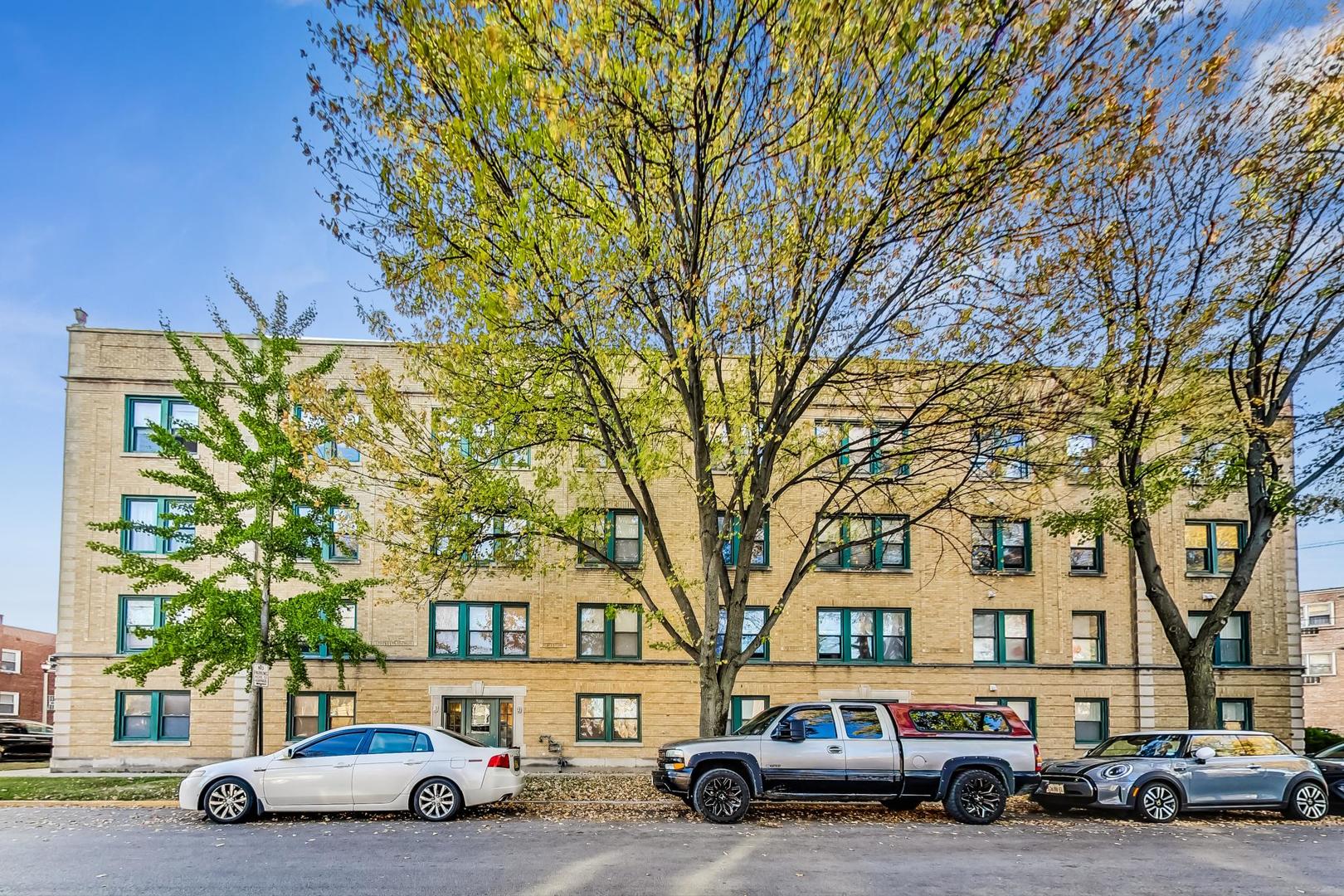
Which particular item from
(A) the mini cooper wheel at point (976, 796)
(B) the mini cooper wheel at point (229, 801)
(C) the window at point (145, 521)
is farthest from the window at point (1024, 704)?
(C) the window at point (145, 521)

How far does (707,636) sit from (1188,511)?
52.3 feet

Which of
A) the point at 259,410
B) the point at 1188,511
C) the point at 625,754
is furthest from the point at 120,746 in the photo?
the point at 1188,511

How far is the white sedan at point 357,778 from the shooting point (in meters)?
12.6

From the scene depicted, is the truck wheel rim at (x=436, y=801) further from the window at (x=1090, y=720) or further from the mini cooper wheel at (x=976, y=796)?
the window at (x=1090, y=720)

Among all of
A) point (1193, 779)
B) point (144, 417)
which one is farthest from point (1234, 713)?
point (144, 417)

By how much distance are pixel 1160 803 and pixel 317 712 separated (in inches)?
731

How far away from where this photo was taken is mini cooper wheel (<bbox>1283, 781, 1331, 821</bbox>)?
14.2 meters

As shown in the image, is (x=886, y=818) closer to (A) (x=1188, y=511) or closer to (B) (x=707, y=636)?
(B) (x=707, y=636)

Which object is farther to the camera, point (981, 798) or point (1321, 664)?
point (1321, 664)

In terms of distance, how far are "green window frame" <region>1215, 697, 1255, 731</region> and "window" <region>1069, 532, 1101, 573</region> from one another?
4.86m

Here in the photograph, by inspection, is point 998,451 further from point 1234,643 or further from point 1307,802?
point 1234,643

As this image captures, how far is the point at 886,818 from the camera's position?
44.8ft

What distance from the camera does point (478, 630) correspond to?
22609 millimetres

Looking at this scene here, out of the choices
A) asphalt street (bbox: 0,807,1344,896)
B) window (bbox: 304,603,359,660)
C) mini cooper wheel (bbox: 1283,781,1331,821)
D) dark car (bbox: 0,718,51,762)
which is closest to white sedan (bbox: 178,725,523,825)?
asphalt street (bbox: 0,807,1344,896)
